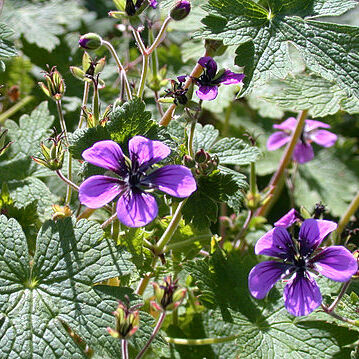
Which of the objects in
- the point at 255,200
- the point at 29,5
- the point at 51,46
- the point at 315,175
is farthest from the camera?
the point at 315,175

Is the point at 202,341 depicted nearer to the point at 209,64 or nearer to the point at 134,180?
the point at 134,180

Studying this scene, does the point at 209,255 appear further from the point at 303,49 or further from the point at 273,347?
the point at 303,49

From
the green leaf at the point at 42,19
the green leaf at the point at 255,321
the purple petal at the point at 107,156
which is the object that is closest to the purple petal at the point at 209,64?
the purple petal at the point at 107,156

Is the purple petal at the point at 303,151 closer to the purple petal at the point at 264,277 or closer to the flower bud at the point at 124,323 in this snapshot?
the purple petal at the point at 264,277

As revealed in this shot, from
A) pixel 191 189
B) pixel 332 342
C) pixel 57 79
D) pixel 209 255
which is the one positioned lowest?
pixel 332 342

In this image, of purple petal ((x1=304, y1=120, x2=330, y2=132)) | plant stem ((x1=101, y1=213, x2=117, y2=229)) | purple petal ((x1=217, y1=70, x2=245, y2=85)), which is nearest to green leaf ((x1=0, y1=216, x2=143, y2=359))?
plant stem ((x1=101, y1=213, x2=117, y2=229))

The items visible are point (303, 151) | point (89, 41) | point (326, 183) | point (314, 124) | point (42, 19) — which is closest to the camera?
point (89, 41)

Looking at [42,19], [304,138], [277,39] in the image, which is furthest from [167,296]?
[42,19]

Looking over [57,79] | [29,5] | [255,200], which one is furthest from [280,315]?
[29,5]
